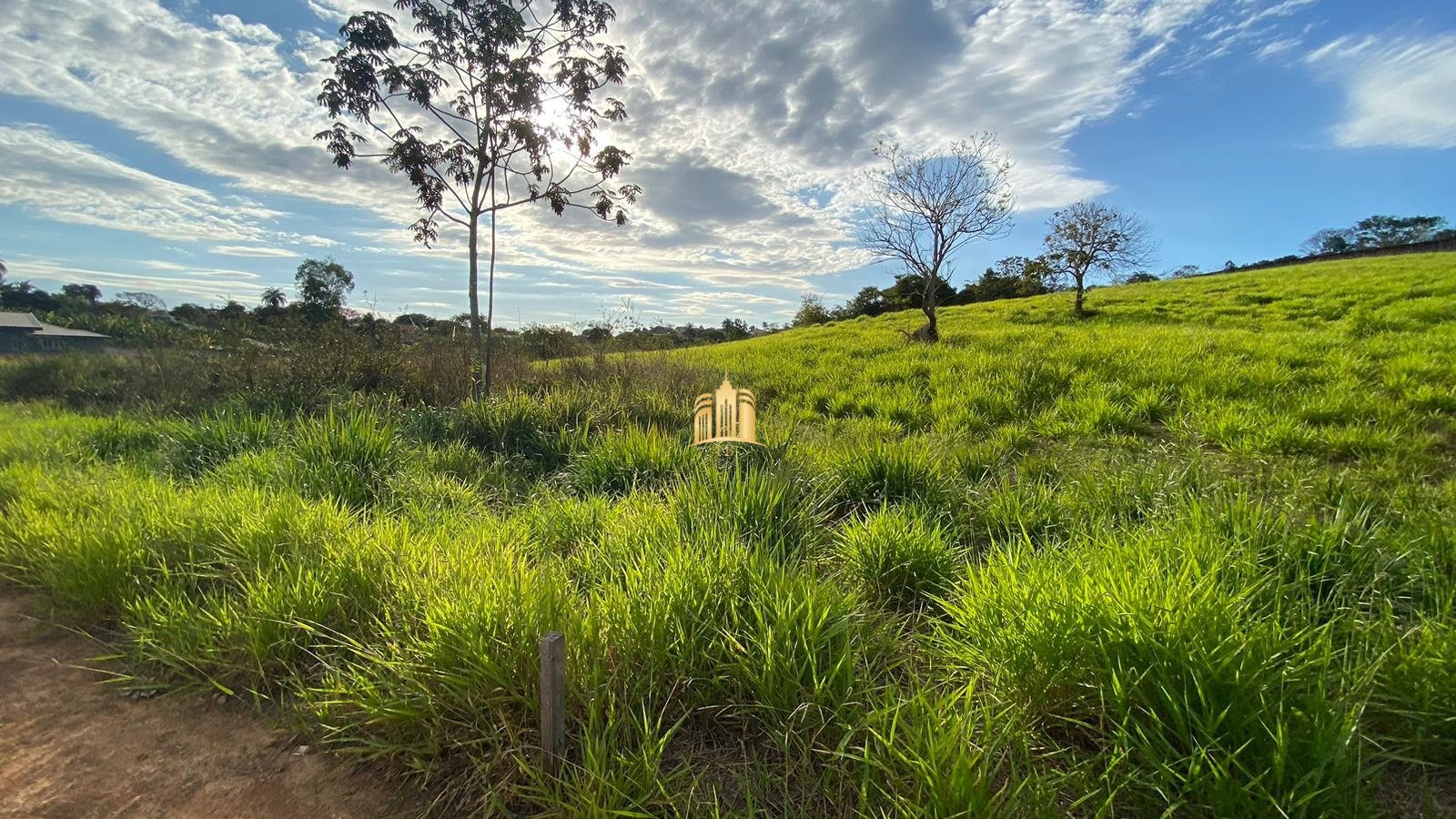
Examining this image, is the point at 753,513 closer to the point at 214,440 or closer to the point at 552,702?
the point at 552,702

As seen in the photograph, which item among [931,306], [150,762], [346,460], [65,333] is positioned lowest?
[150,762]

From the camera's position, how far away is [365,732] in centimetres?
202

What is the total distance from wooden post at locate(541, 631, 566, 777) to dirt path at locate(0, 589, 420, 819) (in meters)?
0.45

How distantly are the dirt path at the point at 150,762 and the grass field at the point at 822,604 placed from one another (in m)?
0.14

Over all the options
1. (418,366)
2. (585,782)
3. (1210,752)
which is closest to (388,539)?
(585,782)

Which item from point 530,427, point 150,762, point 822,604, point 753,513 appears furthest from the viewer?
point 530,427

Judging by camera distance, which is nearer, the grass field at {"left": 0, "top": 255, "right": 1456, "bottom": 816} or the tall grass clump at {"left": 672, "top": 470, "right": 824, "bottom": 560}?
the grass field at {"left": 0, "top": 255, "right": 1456, "bottom": 816}

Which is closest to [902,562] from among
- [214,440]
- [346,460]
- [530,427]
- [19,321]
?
[346,460]

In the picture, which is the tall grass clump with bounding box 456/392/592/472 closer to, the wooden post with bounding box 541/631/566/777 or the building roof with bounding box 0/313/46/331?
the wooden post with bounding box 541/631/566/777

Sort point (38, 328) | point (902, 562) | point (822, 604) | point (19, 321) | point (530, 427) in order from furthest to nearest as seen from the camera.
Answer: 1. point (19, 321)
2. point (38, 328)
3. point (530, 427)
4. point (902, 562)
5. point (822, 604)

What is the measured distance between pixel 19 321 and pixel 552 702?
21.1 m

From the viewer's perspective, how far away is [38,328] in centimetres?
1324

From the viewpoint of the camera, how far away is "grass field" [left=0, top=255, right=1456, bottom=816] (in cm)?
165

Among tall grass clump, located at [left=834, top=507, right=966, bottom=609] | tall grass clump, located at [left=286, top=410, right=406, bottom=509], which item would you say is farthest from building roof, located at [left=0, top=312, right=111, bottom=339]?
tall grass clump, located at [left=834, top=507, right=966, bottom=609]
